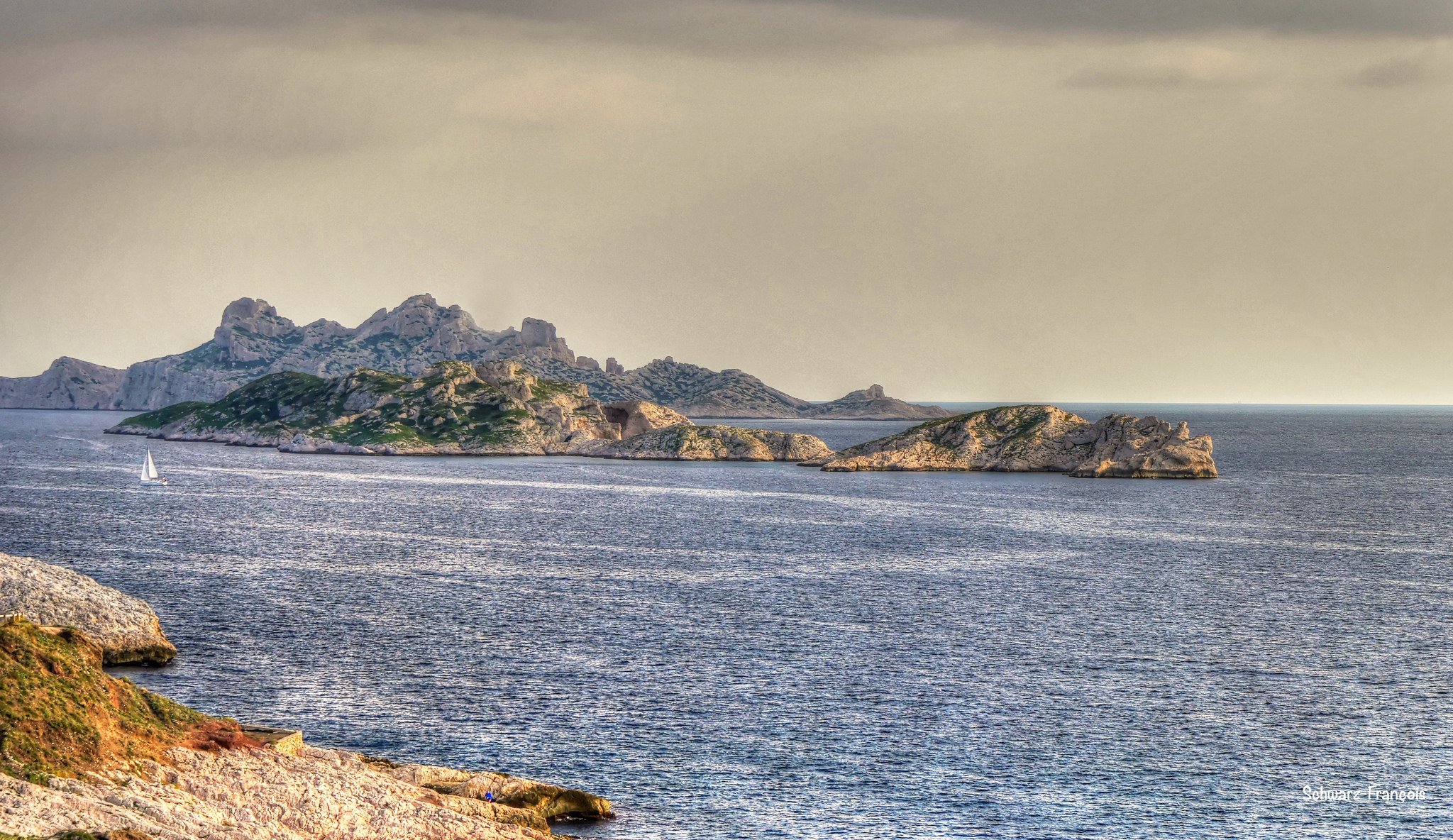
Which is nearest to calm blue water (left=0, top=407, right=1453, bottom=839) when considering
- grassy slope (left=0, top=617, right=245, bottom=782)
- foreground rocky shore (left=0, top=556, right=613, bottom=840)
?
foreground rocky shore (left=0, top=556, right=613, bottom=840)

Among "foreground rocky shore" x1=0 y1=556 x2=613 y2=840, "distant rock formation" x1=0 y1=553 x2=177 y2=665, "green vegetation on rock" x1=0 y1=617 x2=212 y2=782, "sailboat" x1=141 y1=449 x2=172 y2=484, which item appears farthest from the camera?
"sailboat" x1=141 y1=449 x2=172 y2=484

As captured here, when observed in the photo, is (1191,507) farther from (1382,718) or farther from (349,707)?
(349,707)

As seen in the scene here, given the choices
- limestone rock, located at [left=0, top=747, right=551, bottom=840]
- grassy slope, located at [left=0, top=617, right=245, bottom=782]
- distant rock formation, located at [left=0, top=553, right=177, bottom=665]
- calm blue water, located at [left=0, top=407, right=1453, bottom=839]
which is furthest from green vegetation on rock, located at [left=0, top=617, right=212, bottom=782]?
distant rock formation, located at [left=0, top=553, right=177, bottom=665]

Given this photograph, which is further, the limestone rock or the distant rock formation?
the distant rock formation

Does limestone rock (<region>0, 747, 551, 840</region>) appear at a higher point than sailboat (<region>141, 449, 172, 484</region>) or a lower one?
lower

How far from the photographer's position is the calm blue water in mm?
50219

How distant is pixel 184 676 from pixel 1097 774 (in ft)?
153

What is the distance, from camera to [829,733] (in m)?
57.4

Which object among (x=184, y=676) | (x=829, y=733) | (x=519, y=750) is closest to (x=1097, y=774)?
(x=829, y=733)

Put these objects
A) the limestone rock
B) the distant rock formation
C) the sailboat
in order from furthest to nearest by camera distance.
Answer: the sailboat < the distant rock formation < the limestone rock

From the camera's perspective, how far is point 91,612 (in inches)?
2793

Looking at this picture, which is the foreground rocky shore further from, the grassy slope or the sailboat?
the sailboat

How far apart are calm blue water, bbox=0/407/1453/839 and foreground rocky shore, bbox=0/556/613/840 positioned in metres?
5.22

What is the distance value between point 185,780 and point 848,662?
40.6 m
